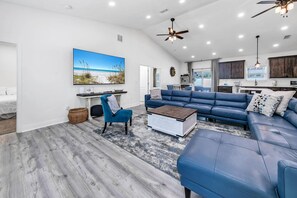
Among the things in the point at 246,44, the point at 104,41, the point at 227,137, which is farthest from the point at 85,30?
the point at 246,44

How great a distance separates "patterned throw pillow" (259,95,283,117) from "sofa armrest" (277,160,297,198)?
2.63 m

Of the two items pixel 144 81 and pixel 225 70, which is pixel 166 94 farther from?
pixel 225 70

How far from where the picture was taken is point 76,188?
5.03 feet

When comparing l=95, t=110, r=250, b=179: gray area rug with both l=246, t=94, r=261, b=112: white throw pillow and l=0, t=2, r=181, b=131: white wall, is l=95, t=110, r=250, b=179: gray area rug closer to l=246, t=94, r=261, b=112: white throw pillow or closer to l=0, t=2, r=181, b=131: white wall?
l=246, t=94, r=261, b=112: white throw pillow

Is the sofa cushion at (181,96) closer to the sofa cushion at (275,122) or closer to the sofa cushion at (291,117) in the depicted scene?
the sofa cushion at (275,122)

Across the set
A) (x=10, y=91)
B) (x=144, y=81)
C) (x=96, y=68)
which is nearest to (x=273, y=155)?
(x=96, y=68)

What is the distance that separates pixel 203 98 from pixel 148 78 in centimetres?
421

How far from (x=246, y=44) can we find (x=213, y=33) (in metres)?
1.92

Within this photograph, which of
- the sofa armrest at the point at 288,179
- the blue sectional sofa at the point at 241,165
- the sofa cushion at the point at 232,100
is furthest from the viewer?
the sofa cushion at the point at 232,100

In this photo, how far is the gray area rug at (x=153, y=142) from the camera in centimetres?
203

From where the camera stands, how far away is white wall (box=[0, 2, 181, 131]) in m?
3.14

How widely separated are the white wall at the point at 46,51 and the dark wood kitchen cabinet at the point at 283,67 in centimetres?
798

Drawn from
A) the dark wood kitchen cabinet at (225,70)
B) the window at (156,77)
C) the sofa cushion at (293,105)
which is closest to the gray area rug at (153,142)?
the sofa cushion at (293,105)

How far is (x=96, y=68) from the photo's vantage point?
460 centimetres
